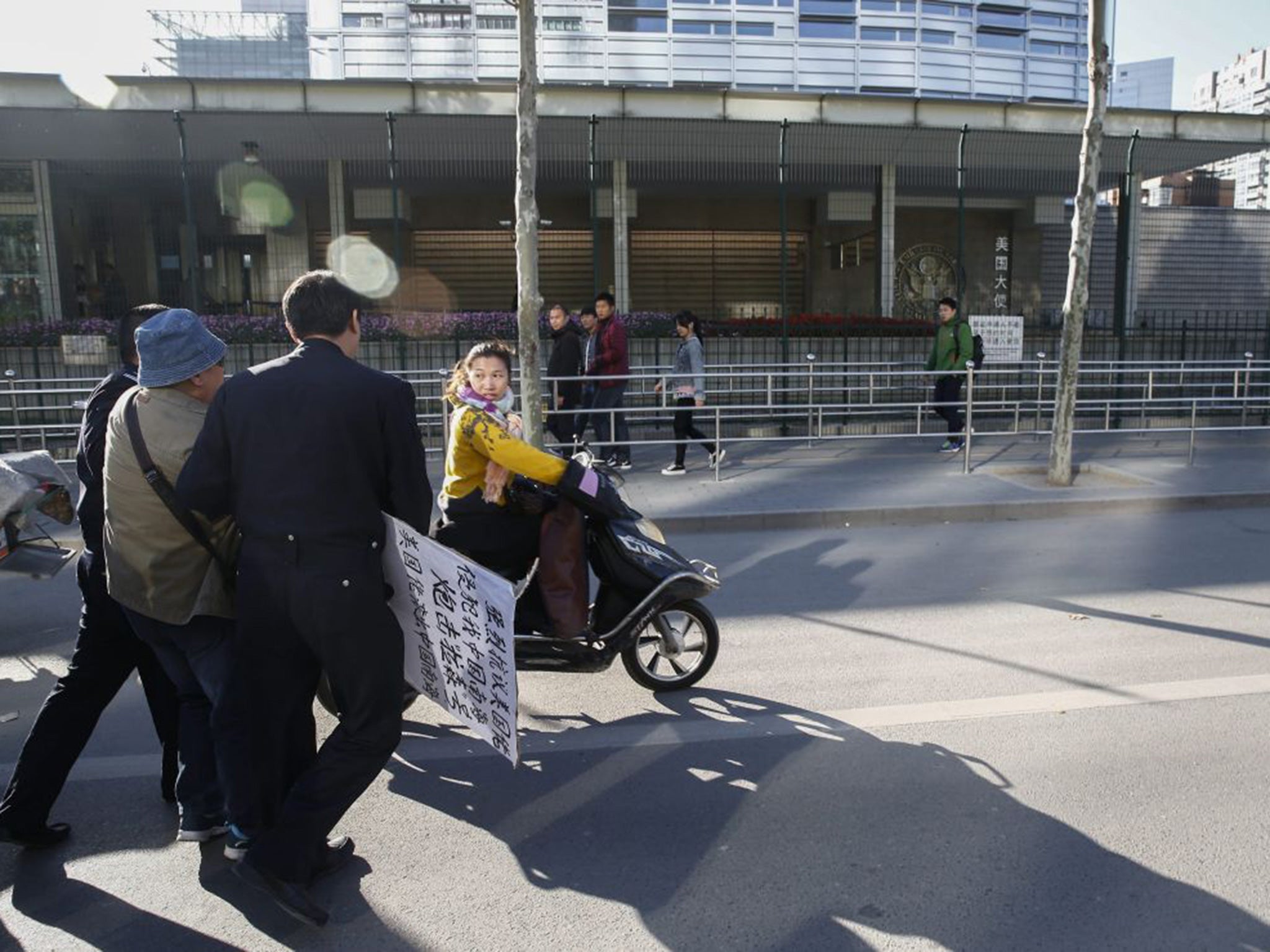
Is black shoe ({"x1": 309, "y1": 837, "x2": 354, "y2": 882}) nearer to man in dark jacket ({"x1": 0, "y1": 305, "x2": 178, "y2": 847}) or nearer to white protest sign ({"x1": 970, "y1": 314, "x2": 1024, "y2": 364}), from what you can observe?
man in dark jacket ({"x1": 0, "y1": 305, "x2": 178, "y2": 847})

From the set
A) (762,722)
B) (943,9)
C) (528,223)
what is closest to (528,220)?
(528,223)

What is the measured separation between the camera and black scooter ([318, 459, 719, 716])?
4.70 meters

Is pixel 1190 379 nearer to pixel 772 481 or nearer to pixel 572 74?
pixel 772 481

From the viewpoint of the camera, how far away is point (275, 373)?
2945 millimetres

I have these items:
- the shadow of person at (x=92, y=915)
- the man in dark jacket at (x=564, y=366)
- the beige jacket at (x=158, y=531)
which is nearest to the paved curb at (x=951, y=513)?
the man in dark jacket at (x=564, y=366)

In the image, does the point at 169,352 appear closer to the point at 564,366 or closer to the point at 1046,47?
the point at 564,366

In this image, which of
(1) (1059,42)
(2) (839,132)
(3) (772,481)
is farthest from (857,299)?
(1) (1059,42)

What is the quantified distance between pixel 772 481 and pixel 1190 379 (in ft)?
26.9

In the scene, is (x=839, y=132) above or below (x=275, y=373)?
above

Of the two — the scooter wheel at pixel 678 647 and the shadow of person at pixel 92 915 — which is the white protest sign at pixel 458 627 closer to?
the shadow of person at pixel 92 915

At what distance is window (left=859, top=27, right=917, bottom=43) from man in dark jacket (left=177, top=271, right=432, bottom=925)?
36909mm

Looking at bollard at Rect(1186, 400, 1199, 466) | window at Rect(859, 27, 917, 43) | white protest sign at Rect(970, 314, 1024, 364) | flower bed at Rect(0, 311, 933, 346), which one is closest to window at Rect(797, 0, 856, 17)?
window at Rect(859, 27, 917, 43)

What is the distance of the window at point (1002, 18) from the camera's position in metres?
39.1

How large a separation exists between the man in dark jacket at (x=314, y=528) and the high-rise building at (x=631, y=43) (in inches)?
1223
